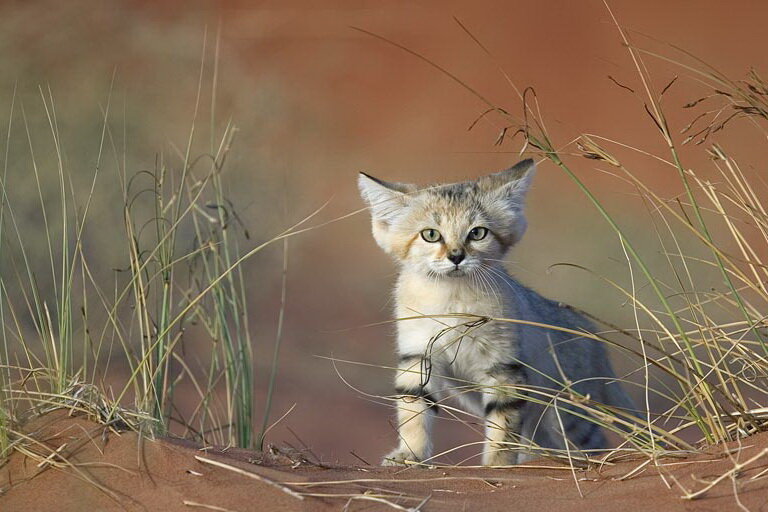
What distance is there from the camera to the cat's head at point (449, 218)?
352cm

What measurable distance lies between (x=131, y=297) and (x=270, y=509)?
5.26ft

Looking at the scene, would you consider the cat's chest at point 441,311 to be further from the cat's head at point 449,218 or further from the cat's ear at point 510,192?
the cat's ear at point 510,192

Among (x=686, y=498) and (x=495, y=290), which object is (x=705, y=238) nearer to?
(x=686, y=498)

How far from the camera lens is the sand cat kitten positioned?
3393mm

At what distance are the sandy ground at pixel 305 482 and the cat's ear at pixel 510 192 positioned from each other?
1.25m

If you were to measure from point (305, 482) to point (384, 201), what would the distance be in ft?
4.86

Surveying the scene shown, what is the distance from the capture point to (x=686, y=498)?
2084mm

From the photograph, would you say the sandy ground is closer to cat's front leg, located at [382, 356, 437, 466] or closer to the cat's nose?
cat's front leg, located at [382, 356, 437, 466]

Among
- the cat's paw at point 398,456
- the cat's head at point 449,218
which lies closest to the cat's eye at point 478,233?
the cat's head at point 449,218

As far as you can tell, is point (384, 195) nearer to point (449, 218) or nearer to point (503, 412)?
point (449, 218)

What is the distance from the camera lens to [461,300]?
3.54 meters

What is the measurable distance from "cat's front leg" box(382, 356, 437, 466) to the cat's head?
408mm

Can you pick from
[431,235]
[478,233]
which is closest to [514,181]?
[478,233]

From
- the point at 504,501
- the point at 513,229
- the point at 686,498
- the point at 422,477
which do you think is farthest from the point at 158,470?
the point at 513,229
